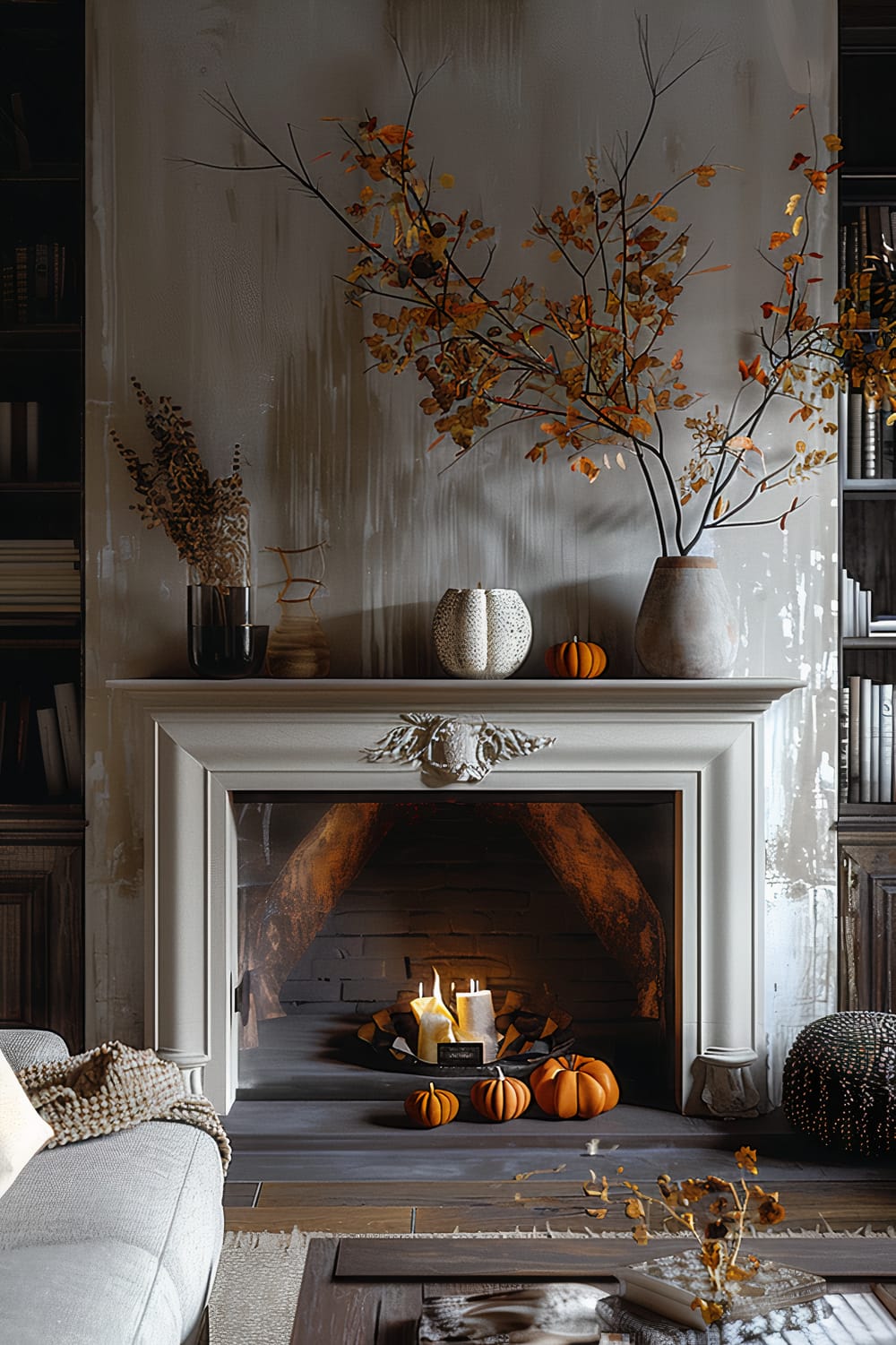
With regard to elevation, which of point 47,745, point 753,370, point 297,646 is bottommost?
point 47,745

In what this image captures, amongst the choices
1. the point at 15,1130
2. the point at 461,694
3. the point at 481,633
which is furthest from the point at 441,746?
the point at 15,1130

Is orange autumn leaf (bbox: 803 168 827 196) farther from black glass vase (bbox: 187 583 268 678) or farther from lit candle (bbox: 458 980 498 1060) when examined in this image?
lit candle (bbox: 458 980 498 1060)

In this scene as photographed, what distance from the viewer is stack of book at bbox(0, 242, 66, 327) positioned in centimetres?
320

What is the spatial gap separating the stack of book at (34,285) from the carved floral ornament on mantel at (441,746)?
1.51m

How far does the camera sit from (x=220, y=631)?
294cm

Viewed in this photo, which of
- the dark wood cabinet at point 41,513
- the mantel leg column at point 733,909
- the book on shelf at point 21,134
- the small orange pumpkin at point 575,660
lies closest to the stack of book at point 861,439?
the mantel leg column at point 733,909

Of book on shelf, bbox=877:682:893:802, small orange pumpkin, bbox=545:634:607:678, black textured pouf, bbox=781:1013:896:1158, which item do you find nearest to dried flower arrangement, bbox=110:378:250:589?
small orange pumpkin, bbox=545:634:607:678

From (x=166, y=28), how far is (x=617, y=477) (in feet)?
5.50

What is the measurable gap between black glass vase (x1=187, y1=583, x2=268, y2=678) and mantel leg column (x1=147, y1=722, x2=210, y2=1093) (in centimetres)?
22

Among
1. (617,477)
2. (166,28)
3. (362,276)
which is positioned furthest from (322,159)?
(617,477)

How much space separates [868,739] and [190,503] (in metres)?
1.91

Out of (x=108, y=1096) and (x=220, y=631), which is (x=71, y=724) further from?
(x=108, y=1096)

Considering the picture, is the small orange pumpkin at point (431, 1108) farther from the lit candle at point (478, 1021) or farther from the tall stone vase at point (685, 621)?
the tall stone vase at point (685, 621)

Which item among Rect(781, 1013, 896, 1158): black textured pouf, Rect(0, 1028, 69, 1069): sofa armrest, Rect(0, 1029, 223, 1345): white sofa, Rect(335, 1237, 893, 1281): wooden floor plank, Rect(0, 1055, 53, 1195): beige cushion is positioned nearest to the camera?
Rect(0, 1029, 223, 1345): white sofa
